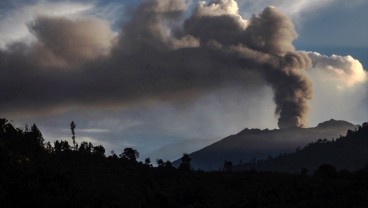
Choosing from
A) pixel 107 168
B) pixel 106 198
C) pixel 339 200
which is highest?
pixel 107 168

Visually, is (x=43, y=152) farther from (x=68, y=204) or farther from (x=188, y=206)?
(x=68, y=204)

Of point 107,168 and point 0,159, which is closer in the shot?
point 0,159

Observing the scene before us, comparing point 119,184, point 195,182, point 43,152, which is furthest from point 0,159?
point 43,152

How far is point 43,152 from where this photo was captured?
648ft

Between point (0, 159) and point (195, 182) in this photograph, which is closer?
point (0, 159)

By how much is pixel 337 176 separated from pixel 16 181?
144886 millimetres

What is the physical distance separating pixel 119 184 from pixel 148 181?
39.8 feet

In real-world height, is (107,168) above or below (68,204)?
above

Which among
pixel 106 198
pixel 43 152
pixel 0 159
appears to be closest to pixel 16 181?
pixel 0 159

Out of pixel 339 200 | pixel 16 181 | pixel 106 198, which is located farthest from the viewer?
pixel 106 198

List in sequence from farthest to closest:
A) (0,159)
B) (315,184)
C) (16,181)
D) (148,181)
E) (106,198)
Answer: (148,181)
(315,184)
(106,198)
(0,159)
(16,181)

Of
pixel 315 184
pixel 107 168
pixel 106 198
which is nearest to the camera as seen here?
pixel 106 198

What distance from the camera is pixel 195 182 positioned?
178 m

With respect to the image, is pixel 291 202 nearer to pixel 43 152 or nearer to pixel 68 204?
pixel 68 204
